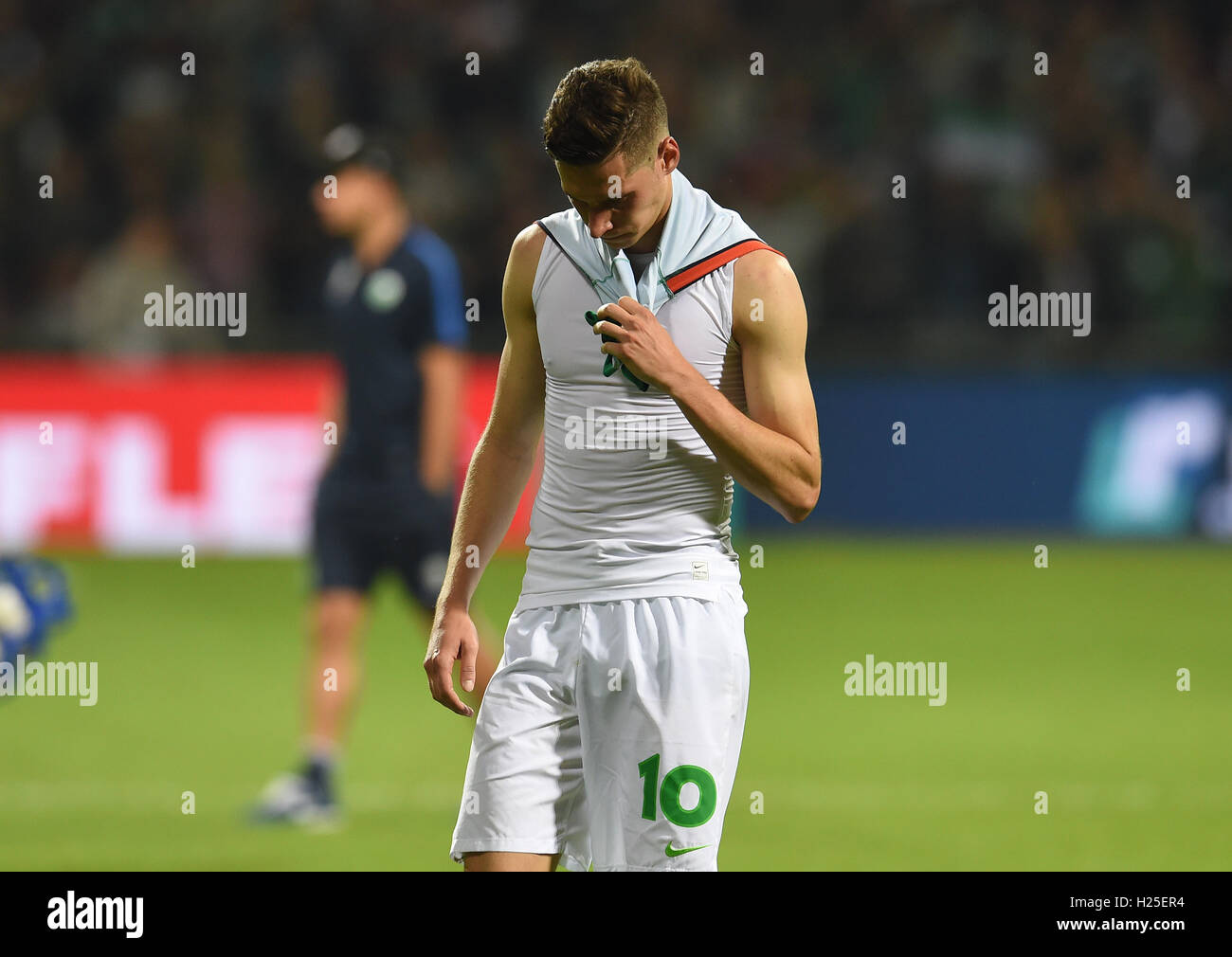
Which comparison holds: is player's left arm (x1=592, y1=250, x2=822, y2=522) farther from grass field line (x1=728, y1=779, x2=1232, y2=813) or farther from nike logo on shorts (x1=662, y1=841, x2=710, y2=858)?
grass field line (x1=728, y1=779, x2=1232, y2=813)

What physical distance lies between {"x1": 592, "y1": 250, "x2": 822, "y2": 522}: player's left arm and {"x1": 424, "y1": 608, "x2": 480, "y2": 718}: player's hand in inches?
28.8

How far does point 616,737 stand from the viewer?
3.96 metres

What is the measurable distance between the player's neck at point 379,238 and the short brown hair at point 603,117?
379 cm

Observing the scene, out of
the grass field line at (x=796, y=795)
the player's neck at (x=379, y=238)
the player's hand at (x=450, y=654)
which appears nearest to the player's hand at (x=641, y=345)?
the player's hand at (x=450, y=654)

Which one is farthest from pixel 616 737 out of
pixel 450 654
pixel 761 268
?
pixel 761 268

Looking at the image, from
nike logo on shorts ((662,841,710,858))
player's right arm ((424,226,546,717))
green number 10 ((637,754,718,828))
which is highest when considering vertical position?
player's right arm ((424,226,546,717))

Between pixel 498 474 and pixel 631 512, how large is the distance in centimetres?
40

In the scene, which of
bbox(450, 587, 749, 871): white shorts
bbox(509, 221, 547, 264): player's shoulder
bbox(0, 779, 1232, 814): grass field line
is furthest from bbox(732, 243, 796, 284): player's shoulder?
bbox(0, 779, 1232, 814): grass field line

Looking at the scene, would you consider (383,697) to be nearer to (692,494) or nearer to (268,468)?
(268,468)

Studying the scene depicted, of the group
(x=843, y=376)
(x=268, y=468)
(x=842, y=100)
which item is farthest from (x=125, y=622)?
(x=842, y=100)

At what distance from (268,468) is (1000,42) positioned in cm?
778

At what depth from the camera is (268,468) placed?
1383 centimetres

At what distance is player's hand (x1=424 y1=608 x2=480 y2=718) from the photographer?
4.12 m

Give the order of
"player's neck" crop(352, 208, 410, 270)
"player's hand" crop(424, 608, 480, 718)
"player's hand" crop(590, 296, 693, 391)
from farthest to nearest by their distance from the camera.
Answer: "player's neck" crop(352, 208, 410, 270)
"player's hand" crop(424, 608, 480, 718)
"player's hand" crop(590, 296, 693, 391)
